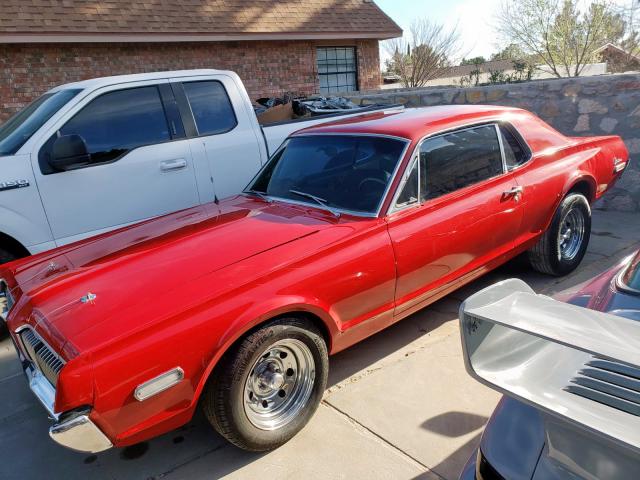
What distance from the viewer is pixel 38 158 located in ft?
14.1

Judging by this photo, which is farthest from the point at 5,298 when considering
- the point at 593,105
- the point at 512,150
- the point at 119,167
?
the point at 593,105

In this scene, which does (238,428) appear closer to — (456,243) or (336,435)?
(336,435)

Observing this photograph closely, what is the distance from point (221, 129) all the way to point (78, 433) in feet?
11.5

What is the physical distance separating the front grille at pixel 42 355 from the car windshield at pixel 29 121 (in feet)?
7.23

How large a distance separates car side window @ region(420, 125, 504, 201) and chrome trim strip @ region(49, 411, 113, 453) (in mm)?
2323

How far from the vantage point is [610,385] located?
1.38m

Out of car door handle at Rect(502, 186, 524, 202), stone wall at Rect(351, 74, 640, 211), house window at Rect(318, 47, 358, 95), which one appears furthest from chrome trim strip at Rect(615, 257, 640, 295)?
house window at Rect(318, 47, 358, 95)

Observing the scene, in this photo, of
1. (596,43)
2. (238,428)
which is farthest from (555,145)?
(596,43)

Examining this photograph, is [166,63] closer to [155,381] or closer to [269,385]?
[269,385]

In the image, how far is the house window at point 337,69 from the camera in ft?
49.4

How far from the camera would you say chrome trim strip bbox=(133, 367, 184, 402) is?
2297 millimetres

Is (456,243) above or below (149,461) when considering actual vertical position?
above

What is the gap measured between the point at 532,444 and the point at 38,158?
4.17m

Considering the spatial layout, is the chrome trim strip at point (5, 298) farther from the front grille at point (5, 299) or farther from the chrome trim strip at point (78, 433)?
the chrome trim strip at point (78, 433)
